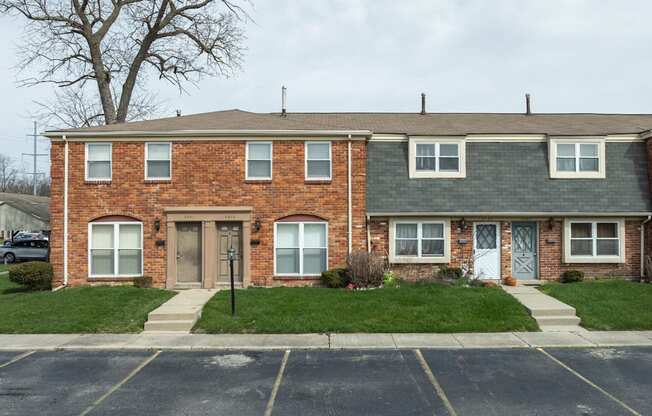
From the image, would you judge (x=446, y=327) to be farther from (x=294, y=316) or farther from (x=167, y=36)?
(x=167, y=36)

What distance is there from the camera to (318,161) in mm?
16297

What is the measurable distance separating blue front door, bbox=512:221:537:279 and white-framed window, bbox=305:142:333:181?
6.89 meters

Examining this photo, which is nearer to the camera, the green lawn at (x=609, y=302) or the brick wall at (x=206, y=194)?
the green lawn at (x=609, y=302)

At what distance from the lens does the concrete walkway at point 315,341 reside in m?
10.0

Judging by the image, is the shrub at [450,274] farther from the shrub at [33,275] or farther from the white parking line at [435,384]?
the shrub at [33,275]

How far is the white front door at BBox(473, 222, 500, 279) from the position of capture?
53.9 feet

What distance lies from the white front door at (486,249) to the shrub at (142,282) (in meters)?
11.2

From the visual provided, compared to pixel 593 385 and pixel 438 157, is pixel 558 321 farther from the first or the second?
pixel 438 157

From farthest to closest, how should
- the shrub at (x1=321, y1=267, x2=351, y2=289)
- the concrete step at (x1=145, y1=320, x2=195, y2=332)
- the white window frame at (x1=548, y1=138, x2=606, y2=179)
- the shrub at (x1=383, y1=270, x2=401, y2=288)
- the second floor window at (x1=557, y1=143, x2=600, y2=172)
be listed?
the second floor window at (x1=557, y1=143, x2=600, y2=172) → the white window frame at (x1=548, y1=138, x2=606, y2=179) → the shrub at (x1=321, y1=267, x2=351, y2=289) → the shrub at (x1=383, y1=270, x2=401, y2=288) → the concrete step at (x1=145, y1=320, x2=195, y2=332)

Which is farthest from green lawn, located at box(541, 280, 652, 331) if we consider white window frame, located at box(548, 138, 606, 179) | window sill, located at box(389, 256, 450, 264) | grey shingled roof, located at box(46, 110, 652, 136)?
grey shingled roof, located at box(46, 110, 652, 136)

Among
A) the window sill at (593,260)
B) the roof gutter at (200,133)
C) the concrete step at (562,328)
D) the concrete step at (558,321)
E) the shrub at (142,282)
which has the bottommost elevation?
the concrete step at (562,328)

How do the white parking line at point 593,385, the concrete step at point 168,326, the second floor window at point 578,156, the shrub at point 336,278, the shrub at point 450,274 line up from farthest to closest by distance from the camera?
the second floor window at point 578,156 → the shrub at point 450,274 → the shrub at point 336,278 → the concrete step at point 168,326 → the white parking line at point 593,385

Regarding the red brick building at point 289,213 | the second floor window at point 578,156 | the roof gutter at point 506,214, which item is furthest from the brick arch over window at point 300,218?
the second floor window at point 578,156

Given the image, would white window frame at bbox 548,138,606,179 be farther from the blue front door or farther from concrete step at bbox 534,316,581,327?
concrete step at bbox 534,316,581,327
